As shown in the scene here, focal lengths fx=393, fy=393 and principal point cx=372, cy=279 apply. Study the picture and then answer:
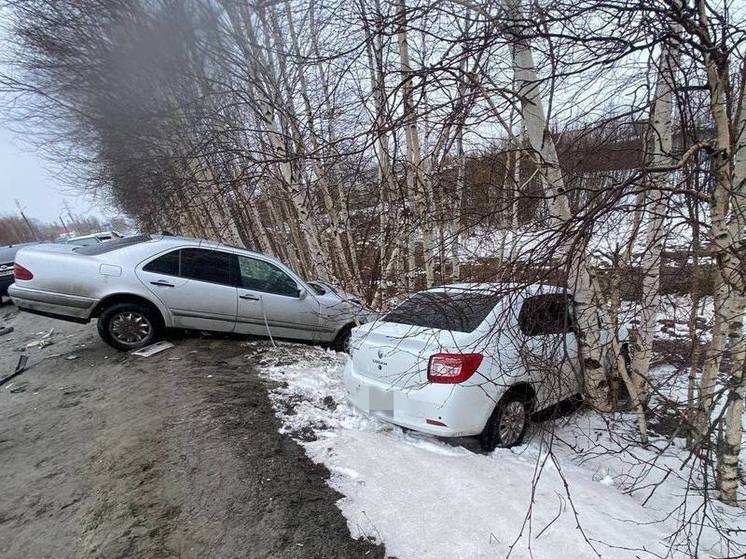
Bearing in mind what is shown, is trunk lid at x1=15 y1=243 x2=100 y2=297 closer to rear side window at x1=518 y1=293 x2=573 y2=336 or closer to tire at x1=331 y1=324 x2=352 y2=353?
tire at x1=331 y1=324 x2=352 y2=353

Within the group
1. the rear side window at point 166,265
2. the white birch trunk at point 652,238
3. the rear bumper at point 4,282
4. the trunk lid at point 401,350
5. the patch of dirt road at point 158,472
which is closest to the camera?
the patch of dirt road at point 158,472

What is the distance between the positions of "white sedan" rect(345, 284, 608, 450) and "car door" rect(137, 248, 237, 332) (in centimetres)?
270

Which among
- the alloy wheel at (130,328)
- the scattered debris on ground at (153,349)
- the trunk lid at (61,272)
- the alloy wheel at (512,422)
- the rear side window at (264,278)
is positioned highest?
the trunk lid at (61,272)

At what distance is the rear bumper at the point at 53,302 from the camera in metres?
5.22

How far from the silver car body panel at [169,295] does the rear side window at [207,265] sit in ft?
0.24

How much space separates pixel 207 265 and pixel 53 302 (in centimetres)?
197

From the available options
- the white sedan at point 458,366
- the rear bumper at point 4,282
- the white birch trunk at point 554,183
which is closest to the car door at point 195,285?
the white sedan at point 458,366

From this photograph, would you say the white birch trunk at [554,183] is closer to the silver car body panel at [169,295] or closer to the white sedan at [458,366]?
the white sedan at [458,366]

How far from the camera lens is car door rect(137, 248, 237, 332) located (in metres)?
5.50

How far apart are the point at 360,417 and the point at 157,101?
522 centimetres

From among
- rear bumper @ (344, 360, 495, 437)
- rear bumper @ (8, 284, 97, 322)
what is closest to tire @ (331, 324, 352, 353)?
rear bumper @ (344, 360, 495, 437)

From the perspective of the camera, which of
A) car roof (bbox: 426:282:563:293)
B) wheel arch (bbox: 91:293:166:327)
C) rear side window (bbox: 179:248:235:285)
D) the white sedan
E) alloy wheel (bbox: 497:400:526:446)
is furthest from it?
rear side window (bbox: 179:248:235:285)

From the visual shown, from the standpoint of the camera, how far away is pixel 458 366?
3.36 m

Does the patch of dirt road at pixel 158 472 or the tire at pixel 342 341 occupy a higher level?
the patch of dirt road at pixel 158 472
